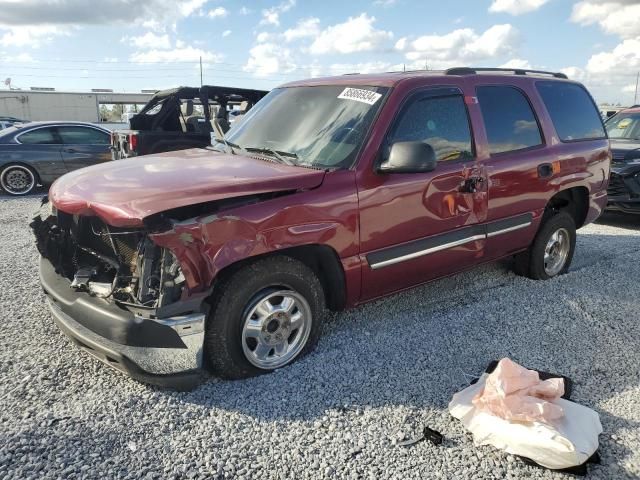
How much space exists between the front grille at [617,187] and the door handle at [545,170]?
3.92 meters

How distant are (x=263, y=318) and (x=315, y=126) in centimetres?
147

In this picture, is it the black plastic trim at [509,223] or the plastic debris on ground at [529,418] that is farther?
the black plastic trim at [509,223]

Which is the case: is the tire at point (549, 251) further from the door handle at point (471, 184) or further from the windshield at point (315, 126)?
the windshield at point (315, 126)

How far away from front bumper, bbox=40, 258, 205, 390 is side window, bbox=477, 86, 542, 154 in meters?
2.86

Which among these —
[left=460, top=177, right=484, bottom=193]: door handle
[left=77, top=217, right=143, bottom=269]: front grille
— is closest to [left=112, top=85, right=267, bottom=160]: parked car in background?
[left=77, top=217, right=143, bottom=269]: front grille

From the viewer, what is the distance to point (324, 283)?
3600 millimetres

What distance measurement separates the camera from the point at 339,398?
3.12 meters

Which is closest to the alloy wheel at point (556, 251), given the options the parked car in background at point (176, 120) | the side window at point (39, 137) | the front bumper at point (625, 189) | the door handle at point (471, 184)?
the door handle at point (471, 184)

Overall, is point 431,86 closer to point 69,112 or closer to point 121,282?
point 121,282

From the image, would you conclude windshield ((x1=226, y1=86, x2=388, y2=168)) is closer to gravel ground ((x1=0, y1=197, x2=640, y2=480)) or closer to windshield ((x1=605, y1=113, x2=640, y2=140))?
gravel ground ((x1=0, y1=197, x2=640, y2=480))

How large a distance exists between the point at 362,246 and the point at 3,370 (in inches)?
96.6

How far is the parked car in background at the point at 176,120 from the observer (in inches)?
354

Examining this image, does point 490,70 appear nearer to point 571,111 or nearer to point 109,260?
point 571,111

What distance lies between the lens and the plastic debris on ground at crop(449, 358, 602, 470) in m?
2.52
